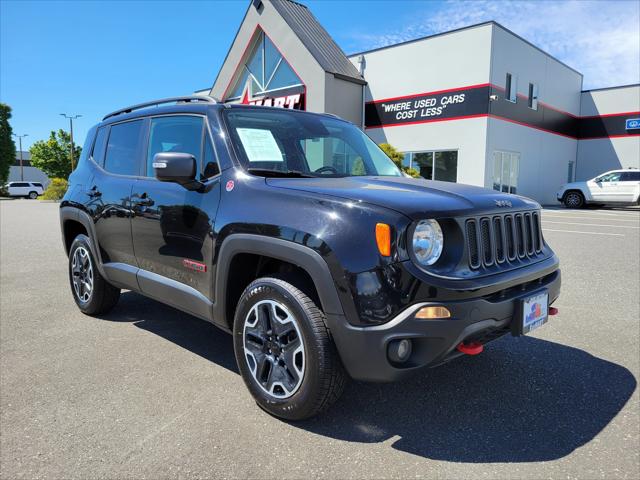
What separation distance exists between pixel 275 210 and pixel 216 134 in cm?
88

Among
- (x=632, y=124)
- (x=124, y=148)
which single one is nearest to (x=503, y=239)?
(x=124, y=148)

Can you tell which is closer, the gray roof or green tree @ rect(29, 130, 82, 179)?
the gray roof

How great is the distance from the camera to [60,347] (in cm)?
383

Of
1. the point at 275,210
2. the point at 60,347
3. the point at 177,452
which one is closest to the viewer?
the point at 177,452

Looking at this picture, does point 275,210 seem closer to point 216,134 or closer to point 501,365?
point 216,134

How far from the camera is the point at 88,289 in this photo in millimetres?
4566

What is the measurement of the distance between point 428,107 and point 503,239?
19.1 metres

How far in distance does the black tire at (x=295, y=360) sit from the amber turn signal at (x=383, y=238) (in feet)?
1.58

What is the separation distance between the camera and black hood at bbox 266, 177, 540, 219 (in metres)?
2.34

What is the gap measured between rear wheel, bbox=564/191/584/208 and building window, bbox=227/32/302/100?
43.4ft

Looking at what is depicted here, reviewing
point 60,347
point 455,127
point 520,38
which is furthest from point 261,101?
point 60,347

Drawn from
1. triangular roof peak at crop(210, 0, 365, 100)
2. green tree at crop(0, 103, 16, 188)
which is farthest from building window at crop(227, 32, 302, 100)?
green tree at crop(0, 103, 16, 188)

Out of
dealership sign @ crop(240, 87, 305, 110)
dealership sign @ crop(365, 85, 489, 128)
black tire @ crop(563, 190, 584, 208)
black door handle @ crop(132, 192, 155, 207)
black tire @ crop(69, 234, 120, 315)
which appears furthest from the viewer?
dealership sign @ crop(240, 87, 305, 110)

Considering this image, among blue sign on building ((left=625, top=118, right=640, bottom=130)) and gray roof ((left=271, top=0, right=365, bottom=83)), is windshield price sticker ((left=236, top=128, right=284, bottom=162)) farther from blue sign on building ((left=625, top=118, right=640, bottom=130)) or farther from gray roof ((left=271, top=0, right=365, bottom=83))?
blue sign on building ((left=625, top=118, right=640, bottom=130))
